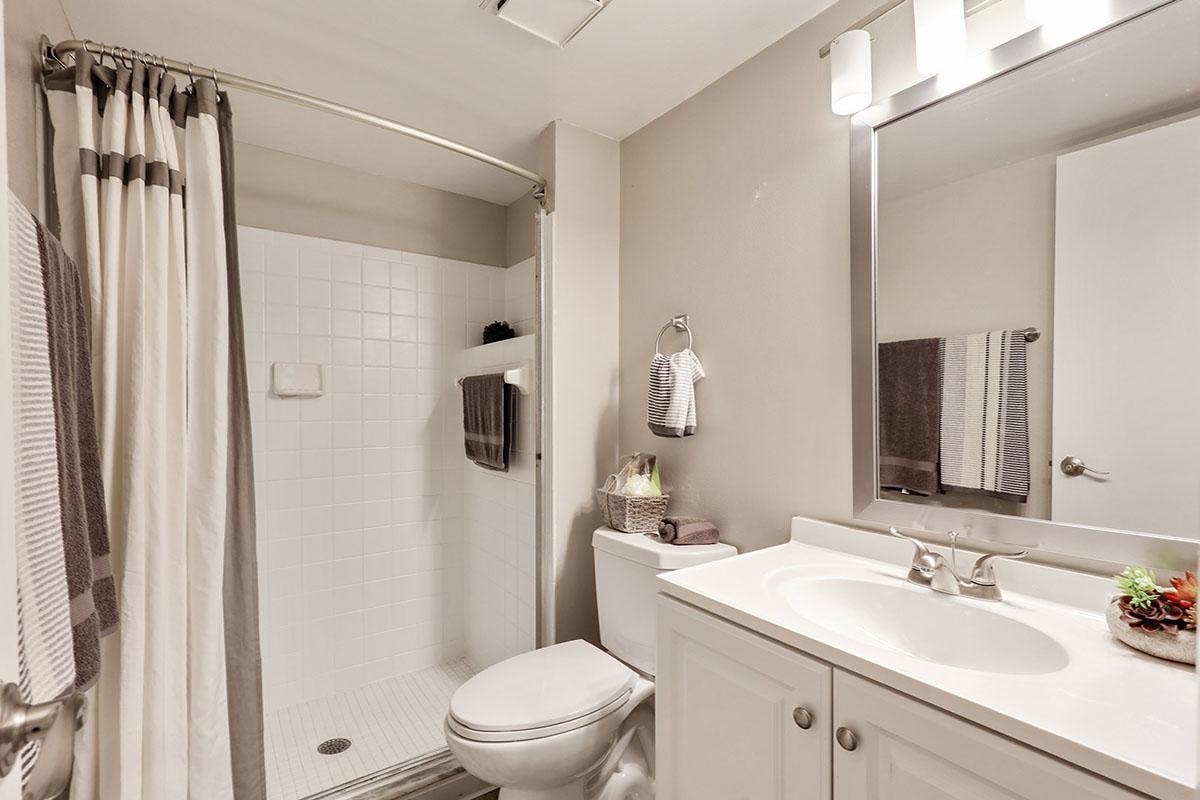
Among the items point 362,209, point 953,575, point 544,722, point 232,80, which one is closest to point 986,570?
point 953,575

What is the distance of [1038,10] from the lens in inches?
40.3

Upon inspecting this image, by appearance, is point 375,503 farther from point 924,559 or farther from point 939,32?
point 939,32

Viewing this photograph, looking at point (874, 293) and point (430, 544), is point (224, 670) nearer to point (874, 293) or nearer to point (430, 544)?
point (430, 544)

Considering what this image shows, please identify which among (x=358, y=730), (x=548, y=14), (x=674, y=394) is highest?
(x=548, y=14)

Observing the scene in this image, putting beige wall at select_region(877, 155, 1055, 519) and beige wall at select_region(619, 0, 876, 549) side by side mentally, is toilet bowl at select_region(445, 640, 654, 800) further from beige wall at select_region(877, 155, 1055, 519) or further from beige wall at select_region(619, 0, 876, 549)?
beige wall at select_region(877, 155, 1055, 519)

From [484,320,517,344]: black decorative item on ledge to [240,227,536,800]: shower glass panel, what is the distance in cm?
10

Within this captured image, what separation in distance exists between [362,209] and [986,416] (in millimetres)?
2311

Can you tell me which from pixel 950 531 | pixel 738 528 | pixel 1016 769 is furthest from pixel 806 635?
pixel 738 528

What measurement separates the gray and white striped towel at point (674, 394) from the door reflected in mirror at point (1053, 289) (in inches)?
21.8

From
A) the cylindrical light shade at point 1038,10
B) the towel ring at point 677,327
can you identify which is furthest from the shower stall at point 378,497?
the cylindrical light shade at point 1038,10

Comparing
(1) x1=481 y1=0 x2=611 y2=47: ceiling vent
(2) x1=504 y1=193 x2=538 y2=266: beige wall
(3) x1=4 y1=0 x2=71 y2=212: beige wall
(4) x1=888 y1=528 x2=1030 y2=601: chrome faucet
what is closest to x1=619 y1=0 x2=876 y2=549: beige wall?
(4) x1=888 y1=528 x2=1030 y2=601: chrome faucet

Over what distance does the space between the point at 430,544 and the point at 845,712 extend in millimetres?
2038

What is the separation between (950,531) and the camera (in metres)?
1.14

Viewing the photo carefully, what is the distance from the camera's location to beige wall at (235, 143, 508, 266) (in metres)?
2.12
